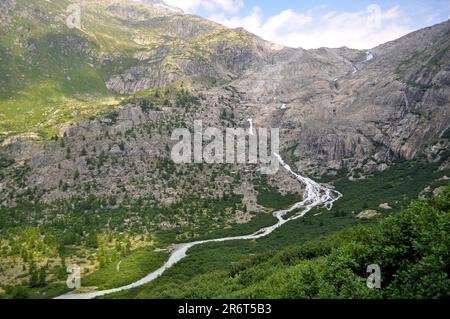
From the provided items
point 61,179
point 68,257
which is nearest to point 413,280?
point 68,257

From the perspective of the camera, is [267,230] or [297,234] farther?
[267,230]

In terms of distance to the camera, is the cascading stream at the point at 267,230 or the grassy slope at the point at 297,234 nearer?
the grassy slope at the point at 297,234

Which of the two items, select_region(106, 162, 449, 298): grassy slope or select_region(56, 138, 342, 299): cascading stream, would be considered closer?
select_region(106, 162, 449, 298): grassy slope

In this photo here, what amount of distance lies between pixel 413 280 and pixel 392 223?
1238 cm

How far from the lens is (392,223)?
1532 inches

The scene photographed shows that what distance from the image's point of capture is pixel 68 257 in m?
118

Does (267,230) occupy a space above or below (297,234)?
below

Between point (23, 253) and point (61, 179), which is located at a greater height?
point (61, 179)

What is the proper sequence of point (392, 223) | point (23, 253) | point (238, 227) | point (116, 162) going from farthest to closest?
1. point (116, 162)
2. point (238, 227)
3. point (23, 253)
4. point (392, 223)
